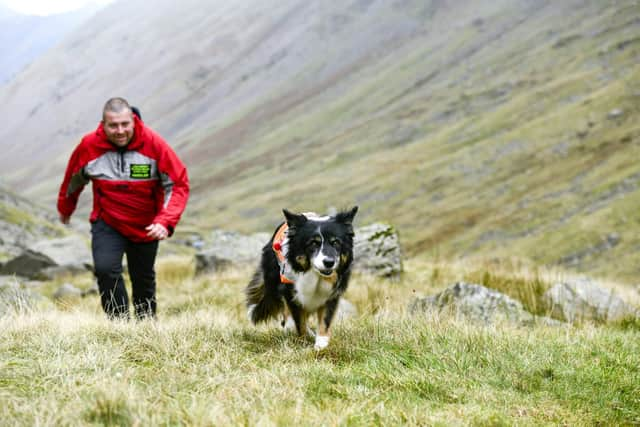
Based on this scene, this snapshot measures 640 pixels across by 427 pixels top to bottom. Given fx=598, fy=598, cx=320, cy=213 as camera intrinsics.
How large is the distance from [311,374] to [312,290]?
1.34 meters

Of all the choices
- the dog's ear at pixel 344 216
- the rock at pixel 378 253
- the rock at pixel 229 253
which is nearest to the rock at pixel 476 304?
the dog's ear at pixel 344 216

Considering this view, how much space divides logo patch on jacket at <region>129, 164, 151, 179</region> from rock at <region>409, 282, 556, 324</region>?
4.07 meters

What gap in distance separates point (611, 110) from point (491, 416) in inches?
2649

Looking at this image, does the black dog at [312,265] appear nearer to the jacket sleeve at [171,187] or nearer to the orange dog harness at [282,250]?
the orange dog harness at [282,250]

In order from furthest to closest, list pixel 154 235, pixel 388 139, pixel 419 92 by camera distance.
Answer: pixel 419 92, pixel 388 139, pixel 154 235

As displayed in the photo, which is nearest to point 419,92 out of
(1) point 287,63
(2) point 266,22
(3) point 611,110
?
(3) point 611,110

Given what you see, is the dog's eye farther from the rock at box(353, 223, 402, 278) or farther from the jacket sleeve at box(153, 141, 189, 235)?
the rock at box(353, 223, 402, 278)

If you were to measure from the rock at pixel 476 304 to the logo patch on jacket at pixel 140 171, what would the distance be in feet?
13.3

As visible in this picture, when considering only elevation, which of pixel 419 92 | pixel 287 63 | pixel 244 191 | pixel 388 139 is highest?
pixel 287 63

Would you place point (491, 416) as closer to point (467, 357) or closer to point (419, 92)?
point (467, 357)

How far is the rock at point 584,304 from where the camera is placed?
8.97 metres

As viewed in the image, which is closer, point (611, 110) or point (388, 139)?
point (611, 110)

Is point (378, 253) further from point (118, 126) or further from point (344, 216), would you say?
point (118, 126)

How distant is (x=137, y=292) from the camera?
26.3ft
